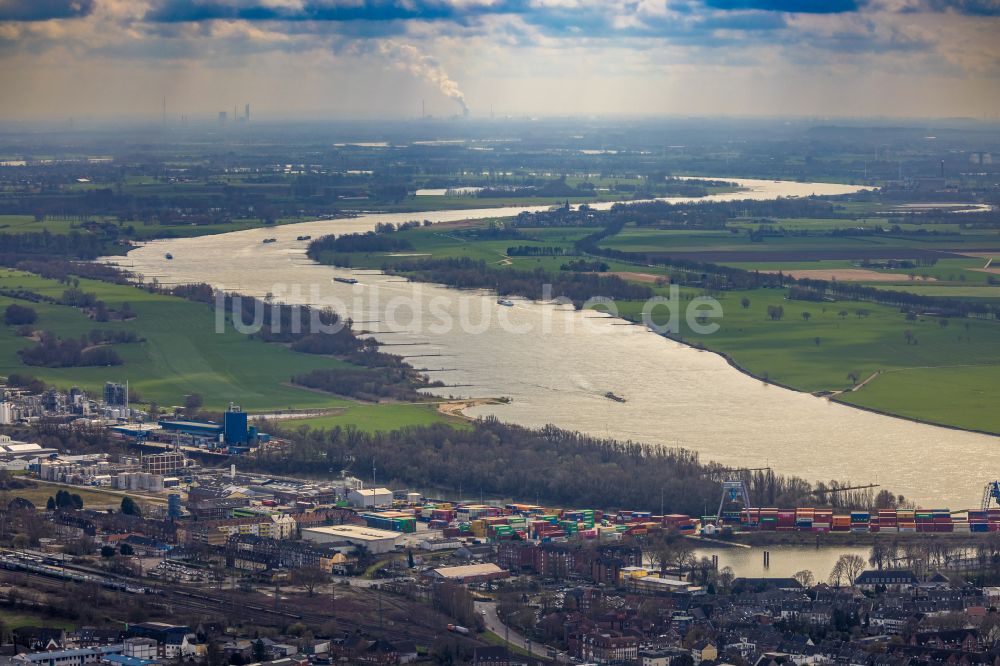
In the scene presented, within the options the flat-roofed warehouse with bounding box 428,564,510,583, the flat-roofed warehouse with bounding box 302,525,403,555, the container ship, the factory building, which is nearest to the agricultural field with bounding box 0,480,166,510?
the factory building

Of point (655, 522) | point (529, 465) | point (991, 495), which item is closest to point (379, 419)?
point (529, 465)

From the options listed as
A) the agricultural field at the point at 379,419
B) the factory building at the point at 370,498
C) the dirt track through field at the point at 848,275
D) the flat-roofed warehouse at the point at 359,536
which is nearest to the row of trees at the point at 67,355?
the agricultural field at the point at 379,419

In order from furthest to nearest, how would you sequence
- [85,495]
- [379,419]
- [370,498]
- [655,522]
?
[379,419], [85,495], [370,498], [655,522]

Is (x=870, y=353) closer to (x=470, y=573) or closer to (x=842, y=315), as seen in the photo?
(x=842, y=315)

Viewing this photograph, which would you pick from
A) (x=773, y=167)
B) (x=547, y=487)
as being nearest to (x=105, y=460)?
(x=547, y=487)

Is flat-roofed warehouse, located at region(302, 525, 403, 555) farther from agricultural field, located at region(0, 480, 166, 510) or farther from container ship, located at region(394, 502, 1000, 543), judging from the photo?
agricultural field, located at region(0, 480, 166, 510)

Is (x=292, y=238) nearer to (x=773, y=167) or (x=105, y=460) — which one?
(x=105, y=460)
